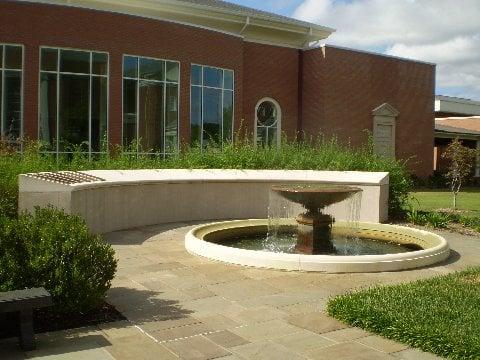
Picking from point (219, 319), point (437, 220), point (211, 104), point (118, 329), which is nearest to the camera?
point (118, 329)

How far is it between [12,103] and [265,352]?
55.3 feet

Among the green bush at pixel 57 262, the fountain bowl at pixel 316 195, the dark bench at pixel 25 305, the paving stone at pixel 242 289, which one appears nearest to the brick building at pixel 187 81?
the fountain bowl at pixel 316 195

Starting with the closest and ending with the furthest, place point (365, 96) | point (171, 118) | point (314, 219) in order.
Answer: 1. point (314, 219)
2. point (171, 118)
3. point (365, 96)

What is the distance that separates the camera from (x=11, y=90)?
19.0 m

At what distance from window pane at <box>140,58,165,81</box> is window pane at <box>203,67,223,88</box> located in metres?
2.10

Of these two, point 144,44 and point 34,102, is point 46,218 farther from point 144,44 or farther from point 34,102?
point 144,44

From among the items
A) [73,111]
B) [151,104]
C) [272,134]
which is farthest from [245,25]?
[73,111]

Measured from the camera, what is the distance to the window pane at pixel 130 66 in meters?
20.7

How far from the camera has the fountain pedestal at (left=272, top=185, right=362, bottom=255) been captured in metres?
8.94

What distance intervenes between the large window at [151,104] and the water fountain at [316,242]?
411 inches

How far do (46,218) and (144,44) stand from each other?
52.6 ft

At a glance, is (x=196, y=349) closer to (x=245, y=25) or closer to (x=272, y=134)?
(x=245, y=25)

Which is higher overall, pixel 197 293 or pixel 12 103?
pixel 12 103

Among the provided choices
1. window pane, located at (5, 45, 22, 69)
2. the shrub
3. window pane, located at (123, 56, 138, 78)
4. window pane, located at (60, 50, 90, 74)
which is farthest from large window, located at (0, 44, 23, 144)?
the shrub
